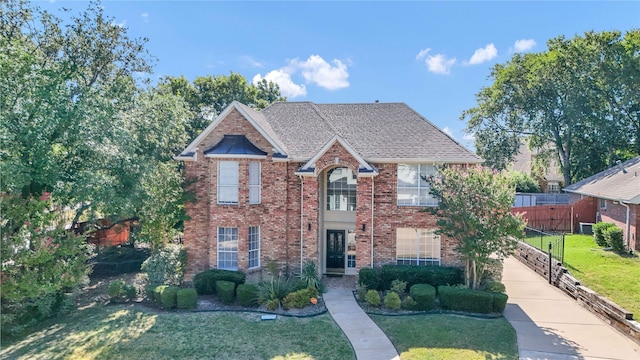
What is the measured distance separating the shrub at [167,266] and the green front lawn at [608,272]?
18.6 m

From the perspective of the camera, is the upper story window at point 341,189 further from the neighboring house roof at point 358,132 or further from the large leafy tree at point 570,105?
the large leafy tree at point 570,105

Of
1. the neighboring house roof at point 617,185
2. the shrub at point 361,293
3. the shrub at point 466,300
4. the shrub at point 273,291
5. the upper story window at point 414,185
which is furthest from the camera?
the neighboring house roof at point 617,185

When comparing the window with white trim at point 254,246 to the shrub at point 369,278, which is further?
the window with white trim at point 254,246

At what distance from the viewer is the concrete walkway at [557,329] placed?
1123 cm

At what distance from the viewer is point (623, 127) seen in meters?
36.0

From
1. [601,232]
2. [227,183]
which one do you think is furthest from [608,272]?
[227,183]

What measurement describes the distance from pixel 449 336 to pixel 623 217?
59.8 ft

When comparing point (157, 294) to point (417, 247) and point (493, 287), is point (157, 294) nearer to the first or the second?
point (417, 247)

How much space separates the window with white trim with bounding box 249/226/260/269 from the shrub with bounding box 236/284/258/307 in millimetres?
2582

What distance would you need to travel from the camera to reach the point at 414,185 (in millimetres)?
17859

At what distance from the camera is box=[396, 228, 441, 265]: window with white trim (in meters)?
17.8

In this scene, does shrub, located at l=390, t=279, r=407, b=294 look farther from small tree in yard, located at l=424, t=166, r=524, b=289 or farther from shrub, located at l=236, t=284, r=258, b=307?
shrub, located at l=236, t=284, r=258, b=307

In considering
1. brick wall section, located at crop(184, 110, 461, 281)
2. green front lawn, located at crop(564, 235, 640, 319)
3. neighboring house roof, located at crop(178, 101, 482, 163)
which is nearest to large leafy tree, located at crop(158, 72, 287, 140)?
neighboring house roof, located at crop(178, 101, 482, 163)

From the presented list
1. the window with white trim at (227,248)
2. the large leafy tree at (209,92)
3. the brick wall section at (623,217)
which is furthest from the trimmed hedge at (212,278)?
the brick wall section at (623,217)
